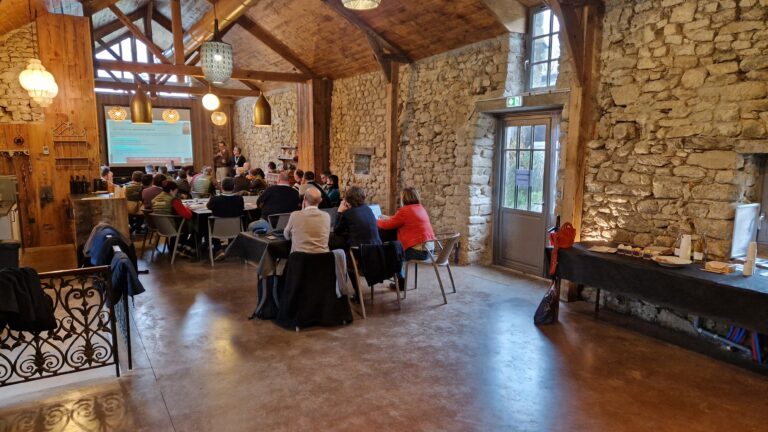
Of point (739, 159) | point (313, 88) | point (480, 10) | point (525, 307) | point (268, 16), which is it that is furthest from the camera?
point (313, 88)

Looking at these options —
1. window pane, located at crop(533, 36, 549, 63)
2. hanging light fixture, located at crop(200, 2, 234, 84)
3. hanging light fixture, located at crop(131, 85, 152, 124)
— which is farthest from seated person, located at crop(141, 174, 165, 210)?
window pane, located at crop(533, 36, 549, 63)

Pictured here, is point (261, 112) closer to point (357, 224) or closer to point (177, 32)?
point (177, 32)

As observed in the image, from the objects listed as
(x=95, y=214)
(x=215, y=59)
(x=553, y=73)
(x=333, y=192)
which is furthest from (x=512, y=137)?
(x=95, y=214)

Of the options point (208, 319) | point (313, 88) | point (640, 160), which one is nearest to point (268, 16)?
point (313, 88)

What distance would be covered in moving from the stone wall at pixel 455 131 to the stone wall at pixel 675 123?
4.67ft

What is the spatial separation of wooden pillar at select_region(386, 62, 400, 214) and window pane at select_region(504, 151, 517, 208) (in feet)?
5.53

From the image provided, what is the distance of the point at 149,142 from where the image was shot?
13.2 m

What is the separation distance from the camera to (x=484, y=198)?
19.8 ft

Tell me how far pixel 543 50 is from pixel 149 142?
1130 cm

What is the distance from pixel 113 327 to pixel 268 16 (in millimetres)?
6127

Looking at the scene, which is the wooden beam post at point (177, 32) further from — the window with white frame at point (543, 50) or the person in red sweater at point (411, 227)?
the window with white frame at point (543, 50)

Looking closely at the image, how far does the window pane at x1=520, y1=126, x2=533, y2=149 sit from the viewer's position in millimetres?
5555

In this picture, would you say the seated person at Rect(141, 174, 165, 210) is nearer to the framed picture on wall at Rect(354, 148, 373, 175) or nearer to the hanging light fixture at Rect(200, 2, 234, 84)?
the hanging light fixture at Rect(200, 2, 234, 84)

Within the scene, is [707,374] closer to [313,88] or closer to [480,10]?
[480,10]
